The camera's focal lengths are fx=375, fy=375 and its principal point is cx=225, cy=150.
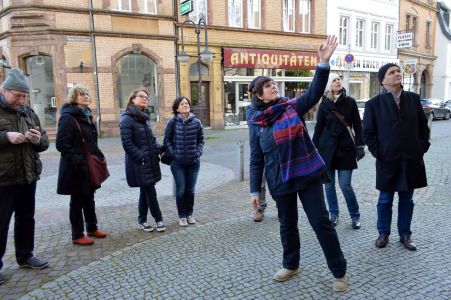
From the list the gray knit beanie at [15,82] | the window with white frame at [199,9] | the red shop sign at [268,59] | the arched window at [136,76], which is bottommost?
the gray knit beanie at [15,82]

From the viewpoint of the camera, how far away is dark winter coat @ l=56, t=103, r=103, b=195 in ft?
14.6

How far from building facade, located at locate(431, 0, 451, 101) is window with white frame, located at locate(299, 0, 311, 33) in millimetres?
18693

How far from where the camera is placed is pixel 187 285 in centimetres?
361

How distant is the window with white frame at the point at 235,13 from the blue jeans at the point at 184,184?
53.7 feet

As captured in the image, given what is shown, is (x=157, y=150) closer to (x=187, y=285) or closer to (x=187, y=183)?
(x=187, y=183)

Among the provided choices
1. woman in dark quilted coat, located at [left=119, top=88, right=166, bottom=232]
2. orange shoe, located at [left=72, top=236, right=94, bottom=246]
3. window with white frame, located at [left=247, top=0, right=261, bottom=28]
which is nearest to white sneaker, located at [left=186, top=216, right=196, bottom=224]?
woman in dark quilted coat, located at [left=119, top=88, right=166, bottom=232]

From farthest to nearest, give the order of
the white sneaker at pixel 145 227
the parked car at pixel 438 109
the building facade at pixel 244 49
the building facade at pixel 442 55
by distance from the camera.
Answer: the building facade at pixel 442 55 < the parked car at pixel 438 109 < the building facade at pixel 244 49 < the white sneaker at pixel 145 227

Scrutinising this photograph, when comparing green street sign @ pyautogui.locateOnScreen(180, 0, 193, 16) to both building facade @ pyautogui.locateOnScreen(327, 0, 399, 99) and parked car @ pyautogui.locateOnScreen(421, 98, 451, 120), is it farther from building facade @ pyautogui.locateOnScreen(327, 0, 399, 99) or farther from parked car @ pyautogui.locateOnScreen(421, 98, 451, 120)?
parked car @ pyautogui.locateOnScreen(421, 98, 451, 120)

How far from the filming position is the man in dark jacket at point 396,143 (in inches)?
163

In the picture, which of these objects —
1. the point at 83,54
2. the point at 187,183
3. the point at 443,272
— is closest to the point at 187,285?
the point at 187,183

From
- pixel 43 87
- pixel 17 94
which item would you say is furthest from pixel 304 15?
pixel 17 94

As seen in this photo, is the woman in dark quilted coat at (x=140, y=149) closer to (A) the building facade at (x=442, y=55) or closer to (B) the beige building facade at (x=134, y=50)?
(B) the beige building facade at (x=134, y=50)

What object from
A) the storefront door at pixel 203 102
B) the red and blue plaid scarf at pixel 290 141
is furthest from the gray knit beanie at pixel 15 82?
the storefront door at pixel 203 102

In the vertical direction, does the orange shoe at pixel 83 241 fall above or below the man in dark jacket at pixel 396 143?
below
